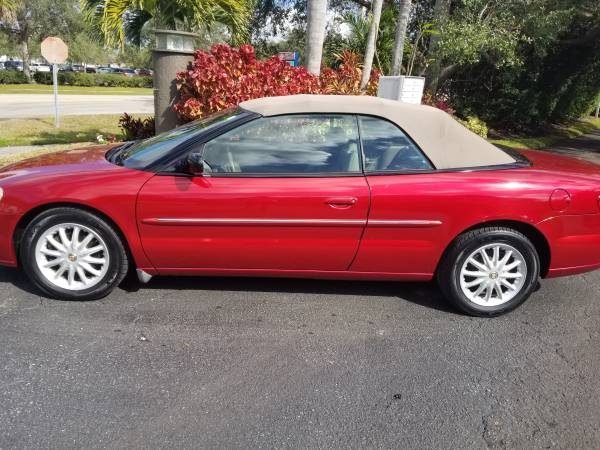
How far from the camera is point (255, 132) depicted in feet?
11.6

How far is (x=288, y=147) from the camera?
11.6 feet

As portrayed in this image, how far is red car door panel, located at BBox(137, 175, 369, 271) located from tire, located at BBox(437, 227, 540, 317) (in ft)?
2.43

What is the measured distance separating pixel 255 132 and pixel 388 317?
1.64m

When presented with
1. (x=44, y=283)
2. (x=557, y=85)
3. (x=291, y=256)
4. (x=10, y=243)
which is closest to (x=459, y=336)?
(x=291, y=256)

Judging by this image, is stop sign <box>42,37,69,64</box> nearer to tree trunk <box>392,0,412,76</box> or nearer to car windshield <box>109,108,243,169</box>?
tree trunk <box>392,0,412,76</box>

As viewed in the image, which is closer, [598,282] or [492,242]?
[492,242]

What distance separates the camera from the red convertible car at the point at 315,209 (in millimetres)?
3395

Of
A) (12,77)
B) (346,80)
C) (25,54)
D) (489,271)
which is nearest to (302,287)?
(489,271)

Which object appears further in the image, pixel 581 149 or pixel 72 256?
pixel 581 149

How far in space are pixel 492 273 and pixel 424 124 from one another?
3.88ft

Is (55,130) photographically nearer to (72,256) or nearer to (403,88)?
(403,88)

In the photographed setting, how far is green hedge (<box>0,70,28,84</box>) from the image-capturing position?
120ft

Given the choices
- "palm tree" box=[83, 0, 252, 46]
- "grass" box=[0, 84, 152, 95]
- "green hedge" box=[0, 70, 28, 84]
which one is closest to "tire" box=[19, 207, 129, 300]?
"palm tree" box=[83, 0, 252, 46]

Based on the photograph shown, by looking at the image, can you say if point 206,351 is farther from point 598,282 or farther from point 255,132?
point 598,282
